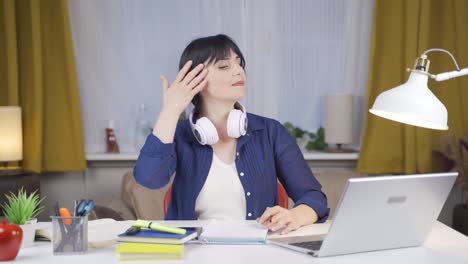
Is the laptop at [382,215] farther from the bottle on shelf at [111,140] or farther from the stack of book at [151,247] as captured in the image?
the bottle on shelf at [111,140]

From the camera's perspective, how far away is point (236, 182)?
2154 mm

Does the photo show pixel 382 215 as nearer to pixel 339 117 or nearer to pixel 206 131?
pixel 206 131

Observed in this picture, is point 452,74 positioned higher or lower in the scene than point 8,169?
higher

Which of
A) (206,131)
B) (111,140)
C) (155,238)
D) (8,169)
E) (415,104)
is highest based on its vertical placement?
(415,104)

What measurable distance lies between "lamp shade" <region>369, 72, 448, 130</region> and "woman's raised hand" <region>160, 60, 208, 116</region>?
25.9 inches

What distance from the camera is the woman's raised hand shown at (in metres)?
1.98

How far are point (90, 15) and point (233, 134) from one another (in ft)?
7.12

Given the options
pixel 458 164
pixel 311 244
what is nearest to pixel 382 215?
pixel 311 244

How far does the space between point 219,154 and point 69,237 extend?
2.39ft

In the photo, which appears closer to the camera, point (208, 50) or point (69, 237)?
point (69, 237)

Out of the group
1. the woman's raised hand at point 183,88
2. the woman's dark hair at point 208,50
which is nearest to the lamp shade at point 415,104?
the woman's raised hand at point 183,88

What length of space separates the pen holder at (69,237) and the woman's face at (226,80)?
2.38 feet

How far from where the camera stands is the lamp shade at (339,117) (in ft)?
12.6

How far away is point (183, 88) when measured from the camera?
79.3 inches
